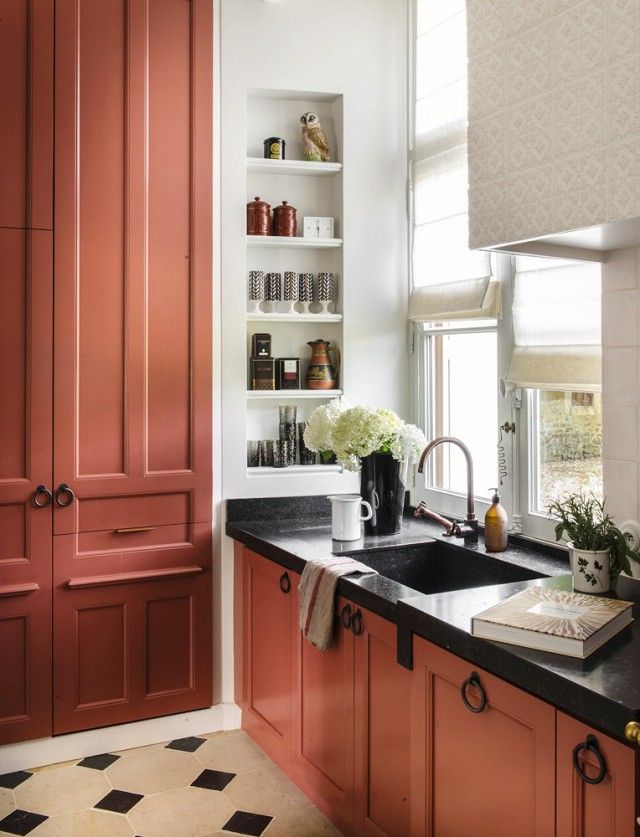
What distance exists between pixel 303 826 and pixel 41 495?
1.46 m

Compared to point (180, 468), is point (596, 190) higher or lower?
higher

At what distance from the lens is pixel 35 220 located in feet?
9.59

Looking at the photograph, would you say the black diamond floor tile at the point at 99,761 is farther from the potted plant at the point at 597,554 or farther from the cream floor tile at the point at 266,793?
the potted plant at the point at 597,554

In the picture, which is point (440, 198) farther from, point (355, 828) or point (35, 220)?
point (355, 828)

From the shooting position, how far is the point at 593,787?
4.84 feet

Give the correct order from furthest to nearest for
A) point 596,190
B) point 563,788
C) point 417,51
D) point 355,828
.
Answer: point 417,51 → point 355,828 → point 596,190 → point 563,788

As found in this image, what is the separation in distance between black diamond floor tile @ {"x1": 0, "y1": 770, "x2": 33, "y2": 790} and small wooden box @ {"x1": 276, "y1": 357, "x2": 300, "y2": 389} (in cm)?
176

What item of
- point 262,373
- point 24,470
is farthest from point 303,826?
point 262,373

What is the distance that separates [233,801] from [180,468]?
3.98ft

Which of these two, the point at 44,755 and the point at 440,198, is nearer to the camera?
the point at 44,755

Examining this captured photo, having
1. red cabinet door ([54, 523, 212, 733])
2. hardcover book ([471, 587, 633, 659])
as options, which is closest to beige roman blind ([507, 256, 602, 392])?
hardcover book ([471, 587, 633, 659])

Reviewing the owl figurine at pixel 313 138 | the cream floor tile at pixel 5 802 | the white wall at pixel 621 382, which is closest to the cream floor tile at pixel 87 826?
the cream floor tile at pixel 5 802

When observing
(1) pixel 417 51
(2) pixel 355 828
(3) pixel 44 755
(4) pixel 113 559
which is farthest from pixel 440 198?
(3) pixel 44 755

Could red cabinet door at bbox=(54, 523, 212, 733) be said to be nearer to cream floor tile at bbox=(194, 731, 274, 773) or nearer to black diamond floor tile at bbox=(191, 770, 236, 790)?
cream floor tile at bbox=(194, 731, 274, 773)
